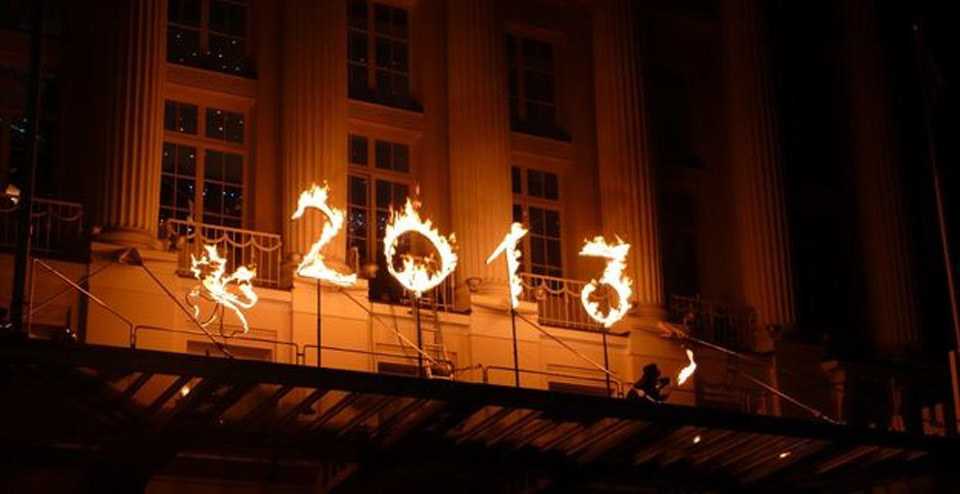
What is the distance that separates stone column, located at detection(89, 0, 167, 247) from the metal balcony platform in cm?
346

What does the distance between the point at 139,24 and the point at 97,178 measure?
10.3ft

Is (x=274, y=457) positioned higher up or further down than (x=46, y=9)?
further down

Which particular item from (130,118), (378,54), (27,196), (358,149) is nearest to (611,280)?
(358,149)

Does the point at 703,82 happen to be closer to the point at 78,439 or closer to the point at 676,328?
the point at 676,328

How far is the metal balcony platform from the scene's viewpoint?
23.2m

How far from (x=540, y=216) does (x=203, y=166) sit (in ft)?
28.1

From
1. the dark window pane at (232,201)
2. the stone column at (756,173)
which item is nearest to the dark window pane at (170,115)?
the dark window pane at (232,201)

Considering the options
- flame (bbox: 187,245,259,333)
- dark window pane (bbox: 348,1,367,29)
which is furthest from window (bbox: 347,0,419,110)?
flame (bbox: 187,245,259,333)

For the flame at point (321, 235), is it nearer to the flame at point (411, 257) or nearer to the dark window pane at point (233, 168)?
the flame at point (411, 257)

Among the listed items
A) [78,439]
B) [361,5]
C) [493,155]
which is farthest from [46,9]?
[78,439]

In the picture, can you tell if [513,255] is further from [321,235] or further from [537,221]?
[537,221]

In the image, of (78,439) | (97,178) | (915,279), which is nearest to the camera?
(78,439)

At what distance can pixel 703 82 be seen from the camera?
41.4 metres

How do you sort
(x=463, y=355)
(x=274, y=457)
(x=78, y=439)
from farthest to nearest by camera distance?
(x=463, y=355)
(x=274, y=457)
(x=78, y=439)
